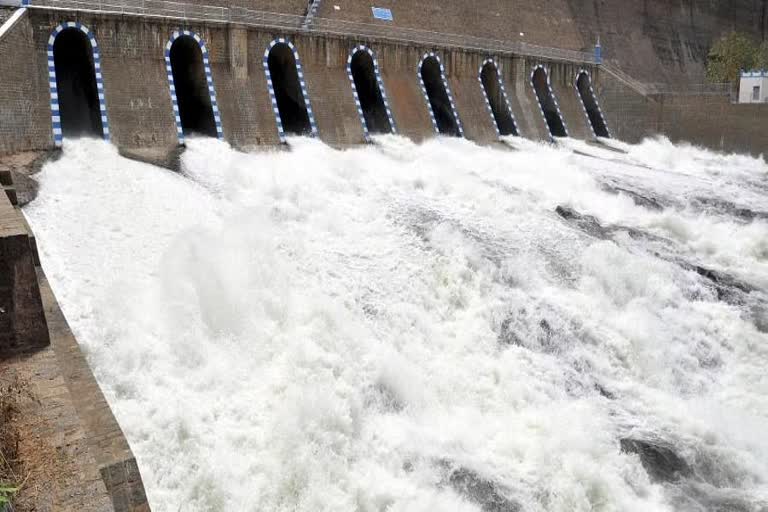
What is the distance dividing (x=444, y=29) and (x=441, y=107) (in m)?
3.65

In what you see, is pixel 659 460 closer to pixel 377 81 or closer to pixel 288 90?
pixel 288 90

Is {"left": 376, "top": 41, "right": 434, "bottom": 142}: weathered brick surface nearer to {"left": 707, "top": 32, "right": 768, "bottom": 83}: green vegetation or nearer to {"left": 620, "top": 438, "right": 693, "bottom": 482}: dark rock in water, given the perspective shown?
{"left": 620, "top": 438, "right": 693, "bottom": 482}: dark rock in water

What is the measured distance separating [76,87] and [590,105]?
15199 millimetres

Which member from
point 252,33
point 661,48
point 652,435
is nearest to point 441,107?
point 252,33

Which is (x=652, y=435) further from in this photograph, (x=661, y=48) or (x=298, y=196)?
(x=661, y=48)

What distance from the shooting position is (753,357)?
332 inches

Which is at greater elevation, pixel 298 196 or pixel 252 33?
pixel 252 33

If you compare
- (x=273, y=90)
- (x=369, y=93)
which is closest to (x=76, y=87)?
(x=273, y=90)

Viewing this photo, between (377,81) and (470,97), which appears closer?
(377,81)

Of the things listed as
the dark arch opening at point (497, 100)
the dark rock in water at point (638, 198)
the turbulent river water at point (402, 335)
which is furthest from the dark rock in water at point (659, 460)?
the dark arch opening at point (497, 100)

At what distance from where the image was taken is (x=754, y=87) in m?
23.0

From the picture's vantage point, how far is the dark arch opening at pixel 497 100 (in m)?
18.8

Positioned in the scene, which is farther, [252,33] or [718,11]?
[718,11]

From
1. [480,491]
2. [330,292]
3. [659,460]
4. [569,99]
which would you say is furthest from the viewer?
[569,99]
